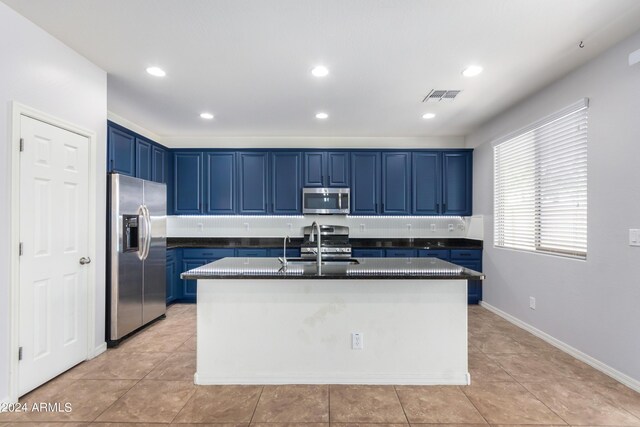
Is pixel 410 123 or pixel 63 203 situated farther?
pixel 410 123

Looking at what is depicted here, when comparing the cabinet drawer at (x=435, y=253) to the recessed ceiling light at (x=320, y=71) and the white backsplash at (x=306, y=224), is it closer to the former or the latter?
the white backsplash at (x=306, y=224)

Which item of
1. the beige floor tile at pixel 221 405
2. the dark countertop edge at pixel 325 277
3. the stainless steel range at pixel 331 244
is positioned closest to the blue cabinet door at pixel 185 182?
the stainless steel range at pixel 331 244

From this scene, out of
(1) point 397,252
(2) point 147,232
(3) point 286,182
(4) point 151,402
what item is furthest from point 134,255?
(1) point 397,252

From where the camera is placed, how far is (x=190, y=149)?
514cm

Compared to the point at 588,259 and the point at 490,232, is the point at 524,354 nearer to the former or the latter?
the point at 588,259

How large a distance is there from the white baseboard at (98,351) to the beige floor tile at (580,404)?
142 inches

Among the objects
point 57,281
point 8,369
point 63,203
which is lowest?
point 8,369

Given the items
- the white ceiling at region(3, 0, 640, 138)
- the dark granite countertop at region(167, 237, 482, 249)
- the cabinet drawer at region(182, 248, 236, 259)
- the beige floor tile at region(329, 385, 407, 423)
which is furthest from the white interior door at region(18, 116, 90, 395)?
the beige floor tile at region(329, 385, 407, 423)

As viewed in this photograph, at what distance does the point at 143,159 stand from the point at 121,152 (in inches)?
23.0

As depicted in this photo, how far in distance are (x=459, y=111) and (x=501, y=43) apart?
164cm

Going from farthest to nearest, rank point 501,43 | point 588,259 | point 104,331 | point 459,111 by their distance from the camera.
→ point 459,111 < point 104,331 < point 588,259 < point 501,43

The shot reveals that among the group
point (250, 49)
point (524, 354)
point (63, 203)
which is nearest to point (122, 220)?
point (63, 203)

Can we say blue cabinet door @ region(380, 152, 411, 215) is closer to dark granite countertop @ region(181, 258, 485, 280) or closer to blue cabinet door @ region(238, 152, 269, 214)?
blue cabinet door @ region(238, 152, 269, 214)

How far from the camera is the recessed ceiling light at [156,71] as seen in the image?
9.50 feet
